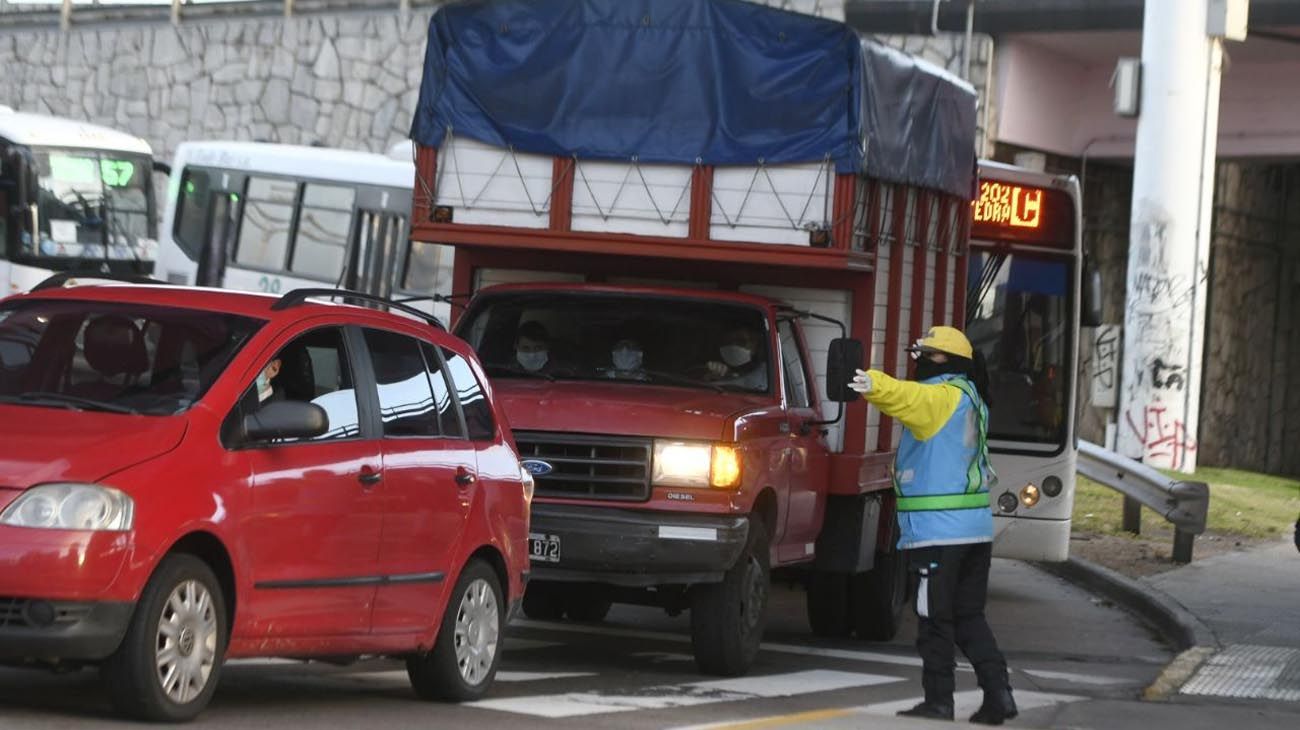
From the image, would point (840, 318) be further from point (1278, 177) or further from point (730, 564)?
point (1278, 177)

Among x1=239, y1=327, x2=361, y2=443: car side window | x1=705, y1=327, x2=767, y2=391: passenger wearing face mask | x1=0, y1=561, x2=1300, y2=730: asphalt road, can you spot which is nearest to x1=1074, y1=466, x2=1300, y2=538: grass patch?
x1=0, y1=561, x2=1300, y2=730: asphalt road

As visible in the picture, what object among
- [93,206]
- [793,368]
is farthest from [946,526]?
[93,206]

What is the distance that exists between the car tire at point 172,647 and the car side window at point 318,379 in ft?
2.76

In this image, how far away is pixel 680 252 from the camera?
13.4 m

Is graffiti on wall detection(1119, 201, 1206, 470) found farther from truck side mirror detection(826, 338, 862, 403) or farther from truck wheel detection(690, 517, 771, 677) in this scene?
truck wheel detection(690, 517, 771, 677)

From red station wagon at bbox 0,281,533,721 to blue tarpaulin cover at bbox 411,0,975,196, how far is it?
3.31 meters

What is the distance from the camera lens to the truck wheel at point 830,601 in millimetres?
15211

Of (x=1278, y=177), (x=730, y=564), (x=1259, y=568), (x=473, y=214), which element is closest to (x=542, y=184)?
(x=473, y=214)

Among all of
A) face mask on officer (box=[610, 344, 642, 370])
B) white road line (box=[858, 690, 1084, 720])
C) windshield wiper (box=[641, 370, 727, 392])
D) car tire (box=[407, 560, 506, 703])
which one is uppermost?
face mask on officer (box=[610, 344, 642, 370])

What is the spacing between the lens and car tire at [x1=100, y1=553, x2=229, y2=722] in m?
8.23

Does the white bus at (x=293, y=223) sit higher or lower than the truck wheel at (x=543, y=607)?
higher

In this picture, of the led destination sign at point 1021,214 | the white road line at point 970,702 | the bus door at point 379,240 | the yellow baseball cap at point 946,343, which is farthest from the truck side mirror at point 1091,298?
the bus door at point 379,240

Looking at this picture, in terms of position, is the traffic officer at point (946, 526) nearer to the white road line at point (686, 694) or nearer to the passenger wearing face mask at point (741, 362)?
the white road line at point (686, 694)

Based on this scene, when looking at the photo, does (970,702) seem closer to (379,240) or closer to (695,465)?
(695,465)
